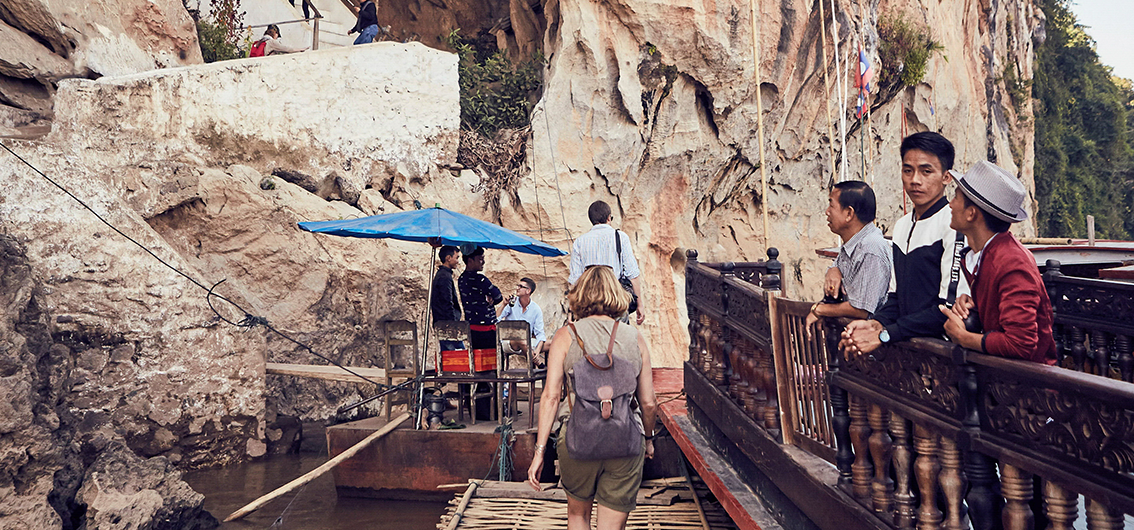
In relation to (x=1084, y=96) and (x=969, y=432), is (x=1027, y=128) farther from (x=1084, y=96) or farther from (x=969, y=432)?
(x=969, y=432)

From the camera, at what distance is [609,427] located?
12.4ft

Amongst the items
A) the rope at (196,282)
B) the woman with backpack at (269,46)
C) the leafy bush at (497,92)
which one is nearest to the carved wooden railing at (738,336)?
the rope at (196,282)

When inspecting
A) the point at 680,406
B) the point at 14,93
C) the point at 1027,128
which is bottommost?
the point at 680,406

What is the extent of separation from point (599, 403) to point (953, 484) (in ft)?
5.52

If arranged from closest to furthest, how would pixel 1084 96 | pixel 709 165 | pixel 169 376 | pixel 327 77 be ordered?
pixel 169 376 < pixel 327 77 < pixel 709 165 < pixel 1084 96

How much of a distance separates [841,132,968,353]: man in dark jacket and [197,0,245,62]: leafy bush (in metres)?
14.3

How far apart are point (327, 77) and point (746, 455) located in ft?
33.6

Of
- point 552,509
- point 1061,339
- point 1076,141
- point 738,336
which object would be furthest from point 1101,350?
point 1076,141

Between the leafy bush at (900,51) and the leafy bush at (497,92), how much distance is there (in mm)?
7800

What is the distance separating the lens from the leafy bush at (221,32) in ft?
48.7

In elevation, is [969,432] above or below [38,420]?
above

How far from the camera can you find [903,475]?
9.05 feet

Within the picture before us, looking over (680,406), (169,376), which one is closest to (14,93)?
(169,376)

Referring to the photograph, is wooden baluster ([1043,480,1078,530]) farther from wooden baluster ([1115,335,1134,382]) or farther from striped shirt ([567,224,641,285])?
striped shirt ([567,224,641,285])
